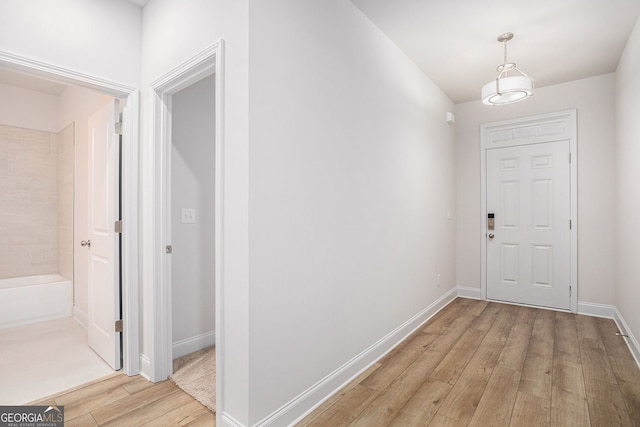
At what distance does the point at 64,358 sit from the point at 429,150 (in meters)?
3.99

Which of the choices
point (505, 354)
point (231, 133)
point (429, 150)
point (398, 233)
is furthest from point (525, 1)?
point (505, 354)

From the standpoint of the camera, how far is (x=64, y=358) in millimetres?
2627

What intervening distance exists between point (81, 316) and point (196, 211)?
2043mm

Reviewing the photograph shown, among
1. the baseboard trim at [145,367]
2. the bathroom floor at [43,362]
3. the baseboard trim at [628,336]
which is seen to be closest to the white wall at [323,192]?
the baseboard trim at [145,367]

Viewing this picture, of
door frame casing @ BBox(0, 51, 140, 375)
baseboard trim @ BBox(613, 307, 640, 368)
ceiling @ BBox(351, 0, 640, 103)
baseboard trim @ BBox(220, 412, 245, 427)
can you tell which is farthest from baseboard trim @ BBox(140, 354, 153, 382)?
baseboard trim @ BBox(613, 307, 640, 368)

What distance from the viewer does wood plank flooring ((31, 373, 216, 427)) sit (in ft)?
5.98

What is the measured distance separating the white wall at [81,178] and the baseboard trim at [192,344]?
3.96 ft

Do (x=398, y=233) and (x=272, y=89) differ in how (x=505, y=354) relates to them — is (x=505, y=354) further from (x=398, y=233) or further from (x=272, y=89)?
(x=272, y=89)

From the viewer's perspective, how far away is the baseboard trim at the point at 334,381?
5.81 ft

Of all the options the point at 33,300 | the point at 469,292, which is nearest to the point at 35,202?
the point at 33,300

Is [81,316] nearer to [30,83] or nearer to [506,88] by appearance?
[30,83]

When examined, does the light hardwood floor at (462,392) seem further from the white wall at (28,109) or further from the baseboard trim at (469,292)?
the white wall at (28,109)

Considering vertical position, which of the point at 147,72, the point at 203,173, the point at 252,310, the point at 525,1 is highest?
the point at 525,1

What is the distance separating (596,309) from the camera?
12.1 feet
